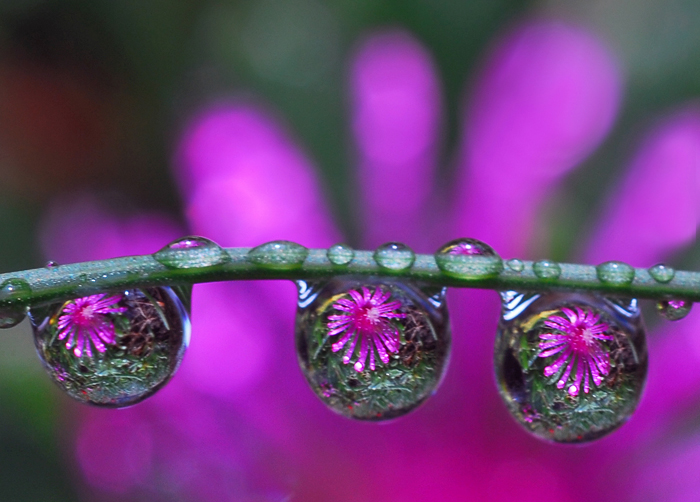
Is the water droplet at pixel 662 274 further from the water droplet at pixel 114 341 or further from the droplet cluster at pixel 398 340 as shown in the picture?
the water droplet at pixel 114 341

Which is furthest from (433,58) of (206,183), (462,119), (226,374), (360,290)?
(360,290)

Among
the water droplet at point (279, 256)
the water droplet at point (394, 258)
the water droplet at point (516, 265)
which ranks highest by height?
the water droplet at point (516, 265)

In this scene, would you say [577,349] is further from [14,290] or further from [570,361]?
[14,290]

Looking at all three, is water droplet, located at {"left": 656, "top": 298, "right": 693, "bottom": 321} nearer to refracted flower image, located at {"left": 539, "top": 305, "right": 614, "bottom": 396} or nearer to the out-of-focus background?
refracted flower image, located at {"left": 539, "top": 305, "right": 614, "bottom": 396}

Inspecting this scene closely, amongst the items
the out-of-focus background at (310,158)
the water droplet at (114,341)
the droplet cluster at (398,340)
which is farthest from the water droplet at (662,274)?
the out-of-focus background at (310,158)

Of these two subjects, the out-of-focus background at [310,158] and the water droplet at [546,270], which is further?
the out-of-focus background at [310,158]

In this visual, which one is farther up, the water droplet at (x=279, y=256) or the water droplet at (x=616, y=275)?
the water droplet at (x=616, y=275)

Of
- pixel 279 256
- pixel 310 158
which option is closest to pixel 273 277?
pixel 279 256

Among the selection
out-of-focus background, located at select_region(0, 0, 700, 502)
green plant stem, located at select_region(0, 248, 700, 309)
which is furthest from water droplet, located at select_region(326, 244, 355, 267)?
out-of-focus background, located at select_region(0, 0, 700, 502)
